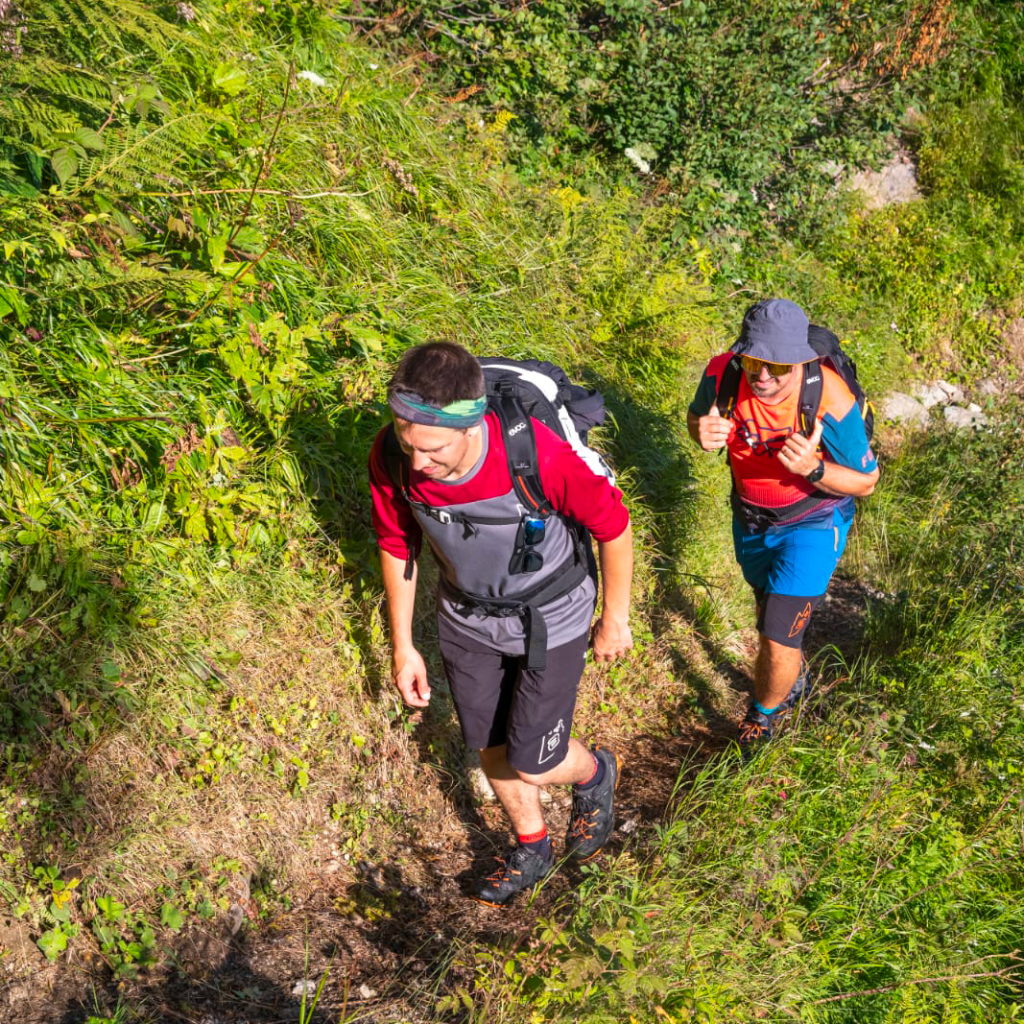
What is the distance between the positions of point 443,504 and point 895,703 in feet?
10.1

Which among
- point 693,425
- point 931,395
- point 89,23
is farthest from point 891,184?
point 89,23

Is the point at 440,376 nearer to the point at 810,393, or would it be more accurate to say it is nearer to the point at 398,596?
the point at 398,596

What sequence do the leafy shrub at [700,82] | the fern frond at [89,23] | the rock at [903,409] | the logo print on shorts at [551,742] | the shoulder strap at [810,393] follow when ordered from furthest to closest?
the rock at [903,409], the leafy shrub at [700,82], the shoulder strap at [810,393], the fern frond at [89,23], the logo print on shorts at [551,742]

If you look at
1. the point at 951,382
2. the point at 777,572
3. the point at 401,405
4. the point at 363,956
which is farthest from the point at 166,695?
the point at 951,382

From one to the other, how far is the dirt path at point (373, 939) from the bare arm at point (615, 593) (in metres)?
0.98

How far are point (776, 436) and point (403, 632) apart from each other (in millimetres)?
2041

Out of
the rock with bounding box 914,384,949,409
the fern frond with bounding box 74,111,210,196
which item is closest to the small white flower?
the rock with bounding box 914,384,949,409

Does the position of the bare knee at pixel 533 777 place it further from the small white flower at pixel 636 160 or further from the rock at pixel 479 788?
the small white flower at pixel 636 160

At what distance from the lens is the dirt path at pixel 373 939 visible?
3.21m

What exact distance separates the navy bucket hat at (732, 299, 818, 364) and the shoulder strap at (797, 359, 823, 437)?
0.25 ft

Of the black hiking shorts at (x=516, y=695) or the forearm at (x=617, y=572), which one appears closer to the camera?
the forearm at (x=617, y=572)

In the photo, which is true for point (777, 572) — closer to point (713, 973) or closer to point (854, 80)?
point (713, 973)

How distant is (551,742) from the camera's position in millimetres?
3646

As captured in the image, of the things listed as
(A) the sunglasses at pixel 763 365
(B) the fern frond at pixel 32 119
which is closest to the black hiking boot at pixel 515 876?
(A) the sunglasses at pixel 763 365
